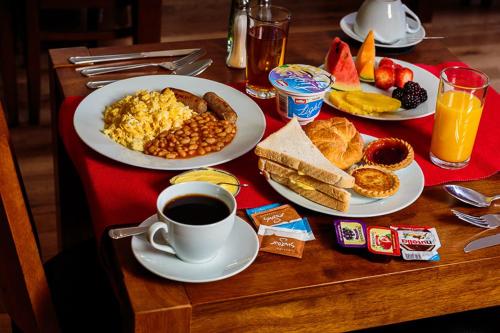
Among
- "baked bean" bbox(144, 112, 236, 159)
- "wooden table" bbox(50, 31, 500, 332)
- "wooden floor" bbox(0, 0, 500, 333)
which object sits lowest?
"wooden floor" bbox(0, 0, 500, 333)

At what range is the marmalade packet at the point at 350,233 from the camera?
1.25 m

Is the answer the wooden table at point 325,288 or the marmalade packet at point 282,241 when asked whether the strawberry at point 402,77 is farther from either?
the marmalade packet at point 282,241

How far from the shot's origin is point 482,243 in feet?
4.23

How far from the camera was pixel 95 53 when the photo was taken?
1889 mm

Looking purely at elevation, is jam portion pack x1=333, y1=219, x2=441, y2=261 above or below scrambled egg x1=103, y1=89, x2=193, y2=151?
below

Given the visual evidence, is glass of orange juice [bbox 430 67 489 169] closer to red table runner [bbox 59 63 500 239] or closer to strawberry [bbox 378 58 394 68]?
red table runner [bbox 59 63 500 239]

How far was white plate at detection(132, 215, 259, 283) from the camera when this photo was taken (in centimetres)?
114

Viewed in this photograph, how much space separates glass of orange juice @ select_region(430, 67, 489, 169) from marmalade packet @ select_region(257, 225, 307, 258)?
1.31 feet

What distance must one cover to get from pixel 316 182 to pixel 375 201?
114 mm

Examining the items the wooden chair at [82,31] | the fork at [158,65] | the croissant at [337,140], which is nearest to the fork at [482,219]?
the croissant at [337,140]

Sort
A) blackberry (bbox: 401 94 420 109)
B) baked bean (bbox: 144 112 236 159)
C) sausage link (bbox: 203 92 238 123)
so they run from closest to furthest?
baked bean (bbox: 144 112 236 159) < sausage link (bbox: 203 92 238 123) < blackberry (bbox: 401 94 420 109)

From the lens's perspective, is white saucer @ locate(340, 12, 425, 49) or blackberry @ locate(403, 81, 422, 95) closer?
blackberry @ locate(403, 81, 422, 95)

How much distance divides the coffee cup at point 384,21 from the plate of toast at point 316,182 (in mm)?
689

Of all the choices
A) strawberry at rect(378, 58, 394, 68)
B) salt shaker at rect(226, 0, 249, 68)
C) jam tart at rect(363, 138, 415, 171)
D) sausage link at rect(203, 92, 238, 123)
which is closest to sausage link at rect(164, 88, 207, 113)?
sausage link at rect(203, 92, 238, 123)
